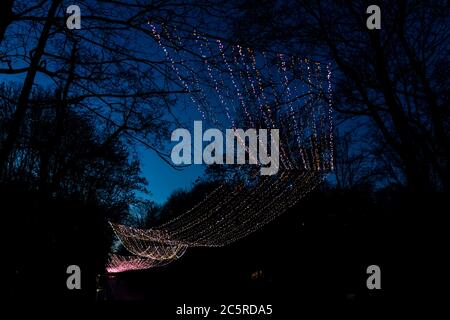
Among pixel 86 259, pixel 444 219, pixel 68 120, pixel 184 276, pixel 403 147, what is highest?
pixel 68 120

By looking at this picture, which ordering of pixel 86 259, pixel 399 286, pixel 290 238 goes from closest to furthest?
1. pixel 399 286
2. pixel 86 259
3. pixel 290 238

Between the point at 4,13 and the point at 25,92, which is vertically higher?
the point at 4,13

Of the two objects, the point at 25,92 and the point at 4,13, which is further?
the point at 25,92

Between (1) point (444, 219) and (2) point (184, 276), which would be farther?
(2) point (184, 276)

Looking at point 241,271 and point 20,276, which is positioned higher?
point 20,276

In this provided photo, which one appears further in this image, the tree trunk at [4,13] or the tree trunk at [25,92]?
the tree trunk at [25,92]

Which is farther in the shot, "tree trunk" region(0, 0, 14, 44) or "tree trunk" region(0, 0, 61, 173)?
"tree trunk" region(0, 0, 61, 173)

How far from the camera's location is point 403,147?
7934mm
